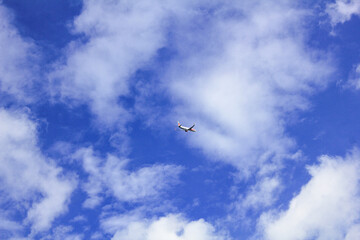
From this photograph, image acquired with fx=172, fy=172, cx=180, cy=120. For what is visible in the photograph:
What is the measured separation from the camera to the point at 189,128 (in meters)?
97.9
